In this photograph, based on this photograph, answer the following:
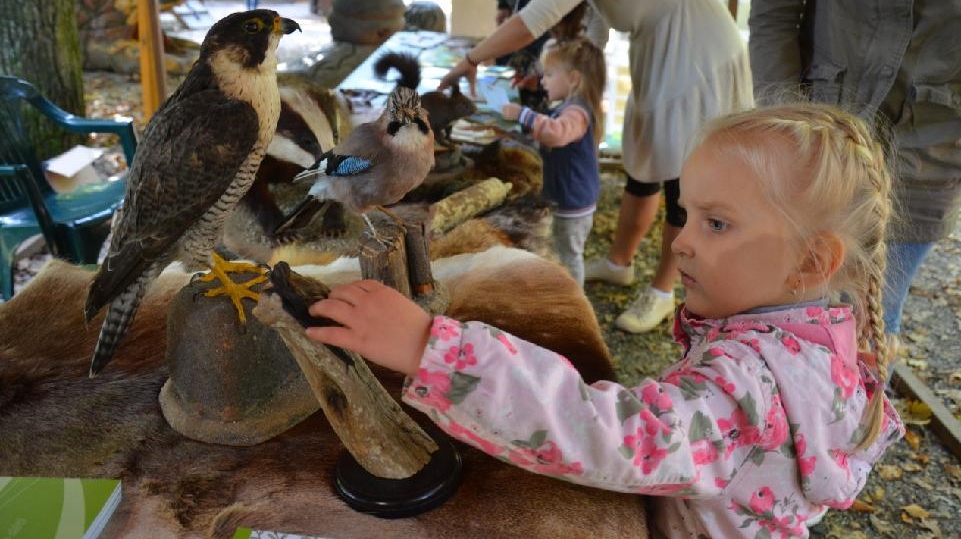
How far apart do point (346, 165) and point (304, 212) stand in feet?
0.80

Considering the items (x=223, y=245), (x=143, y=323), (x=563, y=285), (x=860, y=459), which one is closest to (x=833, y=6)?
(x=563, y=285)

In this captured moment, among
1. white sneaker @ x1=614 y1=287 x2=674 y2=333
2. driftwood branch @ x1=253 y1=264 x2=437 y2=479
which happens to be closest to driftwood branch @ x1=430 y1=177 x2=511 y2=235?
white sneaker @ x1=614 y1=287 x2=674 y2=333

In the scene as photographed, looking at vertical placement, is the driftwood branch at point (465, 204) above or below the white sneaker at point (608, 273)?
above

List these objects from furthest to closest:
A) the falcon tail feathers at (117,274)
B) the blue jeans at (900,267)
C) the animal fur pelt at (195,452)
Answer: the blue jeans at (900,267) → the falcon tail feathers at (117,274) → the animal fur pelt at (195,452)

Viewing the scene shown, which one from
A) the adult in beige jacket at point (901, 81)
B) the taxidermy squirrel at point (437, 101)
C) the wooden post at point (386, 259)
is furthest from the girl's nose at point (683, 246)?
the taxidermy squirrel at point (437, 101)

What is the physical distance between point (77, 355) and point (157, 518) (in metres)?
0.52

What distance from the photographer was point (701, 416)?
84 centimetres

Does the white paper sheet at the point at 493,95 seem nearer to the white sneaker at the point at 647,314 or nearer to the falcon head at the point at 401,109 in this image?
the white sneaker at the point at 647,314

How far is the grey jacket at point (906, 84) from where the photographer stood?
1638 mm

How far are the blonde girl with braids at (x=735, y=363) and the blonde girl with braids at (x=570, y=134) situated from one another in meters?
1.61

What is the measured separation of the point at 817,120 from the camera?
94 centimetres

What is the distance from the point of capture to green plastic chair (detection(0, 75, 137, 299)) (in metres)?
2.28

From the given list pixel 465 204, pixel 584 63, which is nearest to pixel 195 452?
pixel 465 204

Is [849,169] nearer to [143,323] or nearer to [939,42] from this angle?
[939,42]
